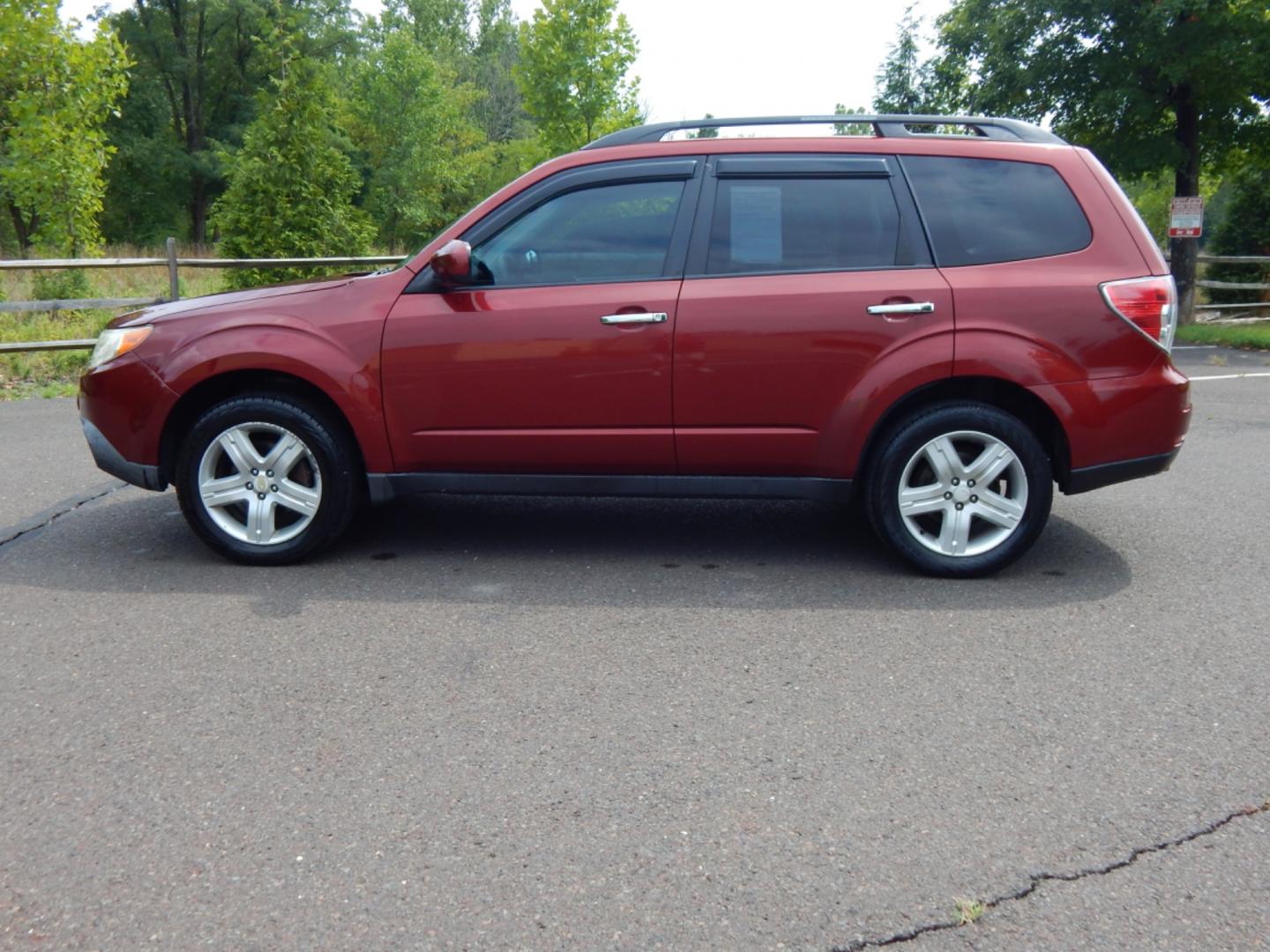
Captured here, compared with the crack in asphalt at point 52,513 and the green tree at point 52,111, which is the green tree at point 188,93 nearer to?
the green tree at point 52,111

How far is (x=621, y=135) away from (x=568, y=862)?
141 inches

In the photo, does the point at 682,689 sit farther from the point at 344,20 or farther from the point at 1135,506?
the point at 344,20

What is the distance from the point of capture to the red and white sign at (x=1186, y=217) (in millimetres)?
18844

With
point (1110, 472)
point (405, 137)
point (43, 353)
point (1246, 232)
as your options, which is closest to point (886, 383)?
point (1110, 472)

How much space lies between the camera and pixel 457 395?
516 cm

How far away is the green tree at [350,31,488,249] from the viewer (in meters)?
48.2

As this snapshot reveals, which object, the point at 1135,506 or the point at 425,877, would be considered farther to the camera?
the point at 1135,506

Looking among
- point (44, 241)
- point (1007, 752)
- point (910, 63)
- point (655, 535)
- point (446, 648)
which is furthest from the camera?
point (910, 63)

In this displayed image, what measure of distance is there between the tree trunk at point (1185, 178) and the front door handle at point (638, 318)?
17.2m

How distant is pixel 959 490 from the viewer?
5.07 metres

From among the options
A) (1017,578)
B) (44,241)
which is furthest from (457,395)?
(44,241)

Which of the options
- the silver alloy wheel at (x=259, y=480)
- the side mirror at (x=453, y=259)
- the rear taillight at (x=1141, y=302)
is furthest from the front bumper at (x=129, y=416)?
the rear taillight at (x=1141, y=302)

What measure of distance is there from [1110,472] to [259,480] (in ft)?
12.2

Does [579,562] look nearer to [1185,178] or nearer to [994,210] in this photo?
[994,210]
